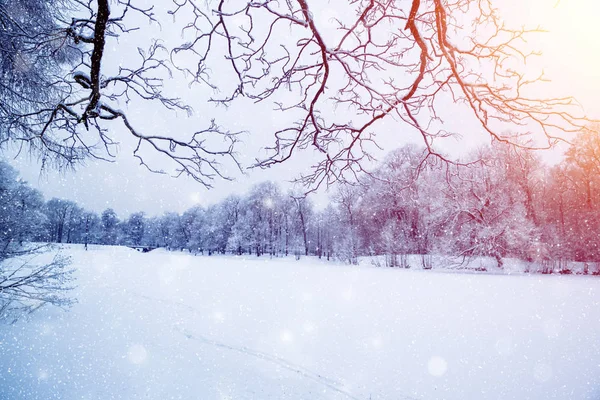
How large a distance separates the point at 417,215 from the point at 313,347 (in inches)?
1091

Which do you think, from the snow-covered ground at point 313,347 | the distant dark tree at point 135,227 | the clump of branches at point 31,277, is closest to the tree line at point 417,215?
the clump of branches at point 31,277

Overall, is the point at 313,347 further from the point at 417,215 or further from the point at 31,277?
the point at 417,215

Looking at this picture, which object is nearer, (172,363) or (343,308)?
(172,363)

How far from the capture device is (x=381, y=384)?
642 centimetres

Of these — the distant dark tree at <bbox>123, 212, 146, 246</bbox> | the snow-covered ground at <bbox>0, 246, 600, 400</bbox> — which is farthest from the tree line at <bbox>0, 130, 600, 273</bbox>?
the distant dark tree at <bbox>123, 212, 146, 246</bbox>

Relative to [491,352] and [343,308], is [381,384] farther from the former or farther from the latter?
[343,308]

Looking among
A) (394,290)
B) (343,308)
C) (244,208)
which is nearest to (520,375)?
(343,308)

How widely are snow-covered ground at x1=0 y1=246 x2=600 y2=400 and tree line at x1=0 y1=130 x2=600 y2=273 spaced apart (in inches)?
102

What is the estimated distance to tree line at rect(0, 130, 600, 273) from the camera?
2750mm

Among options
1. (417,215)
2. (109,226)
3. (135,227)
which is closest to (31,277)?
(417,215)

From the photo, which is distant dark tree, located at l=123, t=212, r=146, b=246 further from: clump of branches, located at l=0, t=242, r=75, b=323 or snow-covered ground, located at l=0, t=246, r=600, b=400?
clump of branches, located at l=0, t=242, r=75, b=323

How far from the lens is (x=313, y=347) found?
27.6 ft

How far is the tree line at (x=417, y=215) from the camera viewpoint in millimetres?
2750

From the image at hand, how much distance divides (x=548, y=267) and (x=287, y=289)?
19.9 metres
